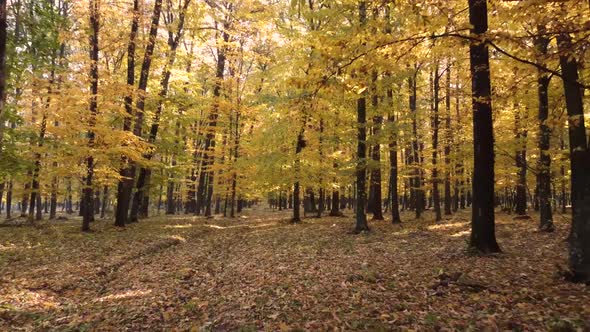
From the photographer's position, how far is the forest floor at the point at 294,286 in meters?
6.20

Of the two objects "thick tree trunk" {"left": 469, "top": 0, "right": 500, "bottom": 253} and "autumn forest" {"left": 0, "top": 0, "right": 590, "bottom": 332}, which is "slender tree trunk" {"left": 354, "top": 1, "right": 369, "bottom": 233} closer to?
"autumn forest" {"left": 0, "top": 0, "right": 590, "bottom": 332}

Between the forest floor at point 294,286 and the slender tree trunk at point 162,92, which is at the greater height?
the slender tree trunk at point 162,92

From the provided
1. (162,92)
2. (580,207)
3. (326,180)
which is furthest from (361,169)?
(162,92)

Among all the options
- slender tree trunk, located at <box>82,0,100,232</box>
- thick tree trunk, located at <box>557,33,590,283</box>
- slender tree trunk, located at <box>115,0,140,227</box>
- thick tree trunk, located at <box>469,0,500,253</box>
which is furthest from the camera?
slender tree trunk, located at <box>115,0,140,227</box>

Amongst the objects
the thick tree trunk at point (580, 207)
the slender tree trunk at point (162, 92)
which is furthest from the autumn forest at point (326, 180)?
the slender tree trunk at point (162, 92)

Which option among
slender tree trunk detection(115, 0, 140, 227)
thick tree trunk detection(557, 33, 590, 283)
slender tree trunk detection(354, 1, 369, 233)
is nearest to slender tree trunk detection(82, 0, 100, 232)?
slender tree trunk detection(115, 0, 140, 227)

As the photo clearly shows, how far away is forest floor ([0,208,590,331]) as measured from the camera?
6199 mm

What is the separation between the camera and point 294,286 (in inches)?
332

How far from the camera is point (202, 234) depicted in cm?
1853

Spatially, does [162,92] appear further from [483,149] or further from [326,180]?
[483,149]

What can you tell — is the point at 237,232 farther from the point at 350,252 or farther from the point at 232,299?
the point at 232,299

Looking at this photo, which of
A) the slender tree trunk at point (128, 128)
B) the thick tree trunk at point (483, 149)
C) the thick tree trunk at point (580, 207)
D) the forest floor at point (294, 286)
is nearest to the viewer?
the forest floor at point (294, 286)

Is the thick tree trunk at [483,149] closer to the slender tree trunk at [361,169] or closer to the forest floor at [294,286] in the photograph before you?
the forest floor at [294,286]

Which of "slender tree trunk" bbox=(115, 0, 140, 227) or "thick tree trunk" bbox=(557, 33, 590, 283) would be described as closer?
"thick tree trunk" bbox=(557, 33, 590, 283)
